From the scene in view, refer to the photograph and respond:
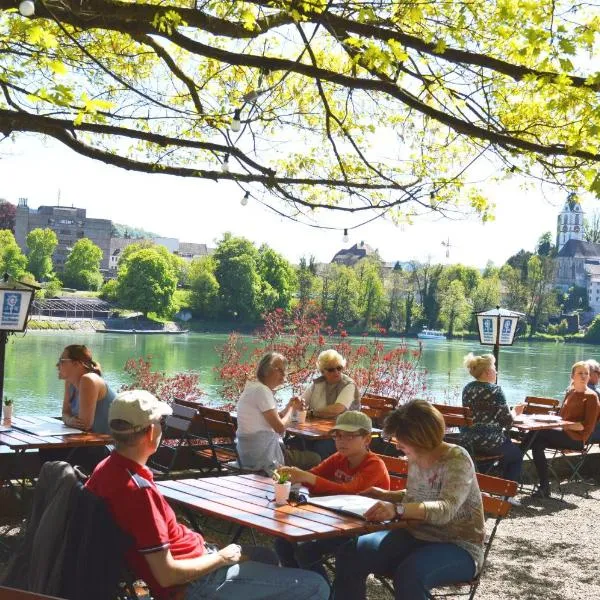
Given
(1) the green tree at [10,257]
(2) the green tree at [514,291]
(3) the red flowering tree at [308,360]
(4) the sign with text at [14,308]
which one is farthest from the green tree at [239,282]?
(4) the sign with text at [14,308]

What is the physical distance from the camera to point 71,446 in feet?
18.3

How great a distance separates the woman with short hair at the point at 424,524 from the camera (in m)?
3.84

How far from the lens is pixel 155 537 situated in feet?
9.87

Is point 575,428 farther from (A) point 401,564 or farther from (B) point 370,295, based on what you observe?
(B) point 370,295

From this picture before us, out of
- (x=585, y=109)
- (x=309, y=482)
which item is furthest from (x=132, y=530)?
(x=585, y=109)

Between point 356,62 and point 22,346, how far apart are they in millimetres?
40405

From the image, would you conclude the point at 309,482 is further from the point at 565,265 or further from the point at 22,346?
the point at 565,265

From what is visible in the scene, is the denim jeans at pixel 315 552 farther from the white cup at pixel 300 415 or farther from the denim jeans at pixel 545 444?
the denim jeans at pixel 545 444

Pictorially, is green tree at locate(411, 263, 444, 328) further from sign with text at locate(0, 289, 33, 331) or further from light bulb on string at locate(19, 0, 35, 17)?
light bulb on string at locate(19, 0, 35, 17)

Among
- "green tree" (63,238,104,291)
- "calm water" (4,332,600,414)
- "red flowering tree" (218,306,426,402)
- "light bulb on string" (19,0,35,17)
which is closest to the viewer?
"light bulb on string" (19,0,35,17)

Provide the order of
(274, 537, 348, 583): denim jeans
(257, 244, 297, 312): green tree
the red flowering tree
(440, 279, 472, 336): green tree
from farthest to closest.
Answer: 1. (257, 244, 297, 312): green tree
2. (440, 279, 472, 336): green tree
3. the red flowering tree
4. (274, 537, 348, 583): denim jeans

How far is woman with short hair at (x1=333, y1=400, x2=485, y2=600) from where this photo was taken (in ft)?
12.6

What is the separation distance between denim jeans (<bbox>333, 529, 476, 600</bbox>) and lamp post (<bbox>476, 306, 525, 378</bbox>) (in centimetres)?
682

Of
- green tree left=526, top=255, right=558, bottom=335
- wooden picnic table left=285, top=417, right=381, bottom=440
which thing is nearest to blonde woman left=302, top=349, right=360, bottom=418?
wooden picnic table left=285, top=417, right=381, bottom=440
